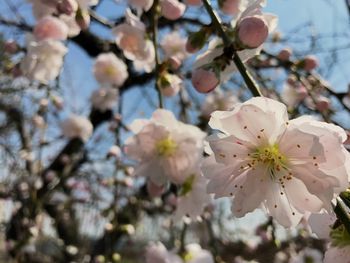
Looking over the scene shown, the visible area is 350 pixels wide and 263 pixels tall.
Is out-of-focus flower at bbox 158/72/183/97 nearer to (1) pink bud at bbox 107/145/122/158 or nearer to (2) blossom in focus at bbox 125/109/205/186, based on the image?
(2) blossom in focus at bbox 125/109/205/186

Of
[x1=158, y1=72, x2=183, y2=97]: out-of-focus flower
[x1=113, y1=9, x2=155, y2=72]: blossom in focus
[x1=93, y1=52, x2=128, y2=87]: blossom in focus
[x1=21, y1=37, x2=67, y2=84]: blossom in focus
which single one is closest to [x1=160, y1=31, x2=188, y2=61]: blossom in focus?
[x1=93, y1=52, x2=128, y2=87]: blossom in focus

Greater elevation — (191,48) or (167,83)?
(191,48)

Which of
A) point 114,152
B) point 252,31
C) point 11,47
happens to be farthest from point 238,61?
point 114,152

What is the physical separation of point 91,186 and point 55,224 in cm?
55

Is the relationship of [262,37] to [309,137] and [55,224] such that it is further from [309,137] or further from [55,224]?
[55,224]

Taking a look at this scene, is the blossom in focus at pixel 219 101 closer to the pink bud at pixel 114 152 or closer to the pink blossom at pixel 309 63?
the pink bud at pixel 114 152

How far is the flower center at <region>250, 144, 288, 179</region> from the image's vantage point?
2.46 feet

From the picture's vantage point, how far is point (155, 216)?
5.15 meters

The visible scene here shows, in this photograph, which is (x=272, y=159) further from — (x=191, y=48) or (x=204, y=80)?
(x=191, y=48)

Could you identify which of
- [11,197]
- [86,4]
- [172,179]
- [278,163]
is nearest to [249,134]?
[278,163]

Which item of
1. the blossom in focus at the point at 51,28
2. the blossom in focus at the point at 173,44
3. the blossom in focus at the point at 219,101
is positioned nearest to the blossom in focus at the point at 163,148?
the blossom in focus at the point at 51,28

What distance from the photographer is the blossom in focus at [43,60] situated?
1.60m

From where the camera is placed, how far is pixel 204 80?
830mm

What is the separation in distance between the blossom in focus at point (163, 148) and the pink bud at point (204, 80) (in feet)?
1.04
